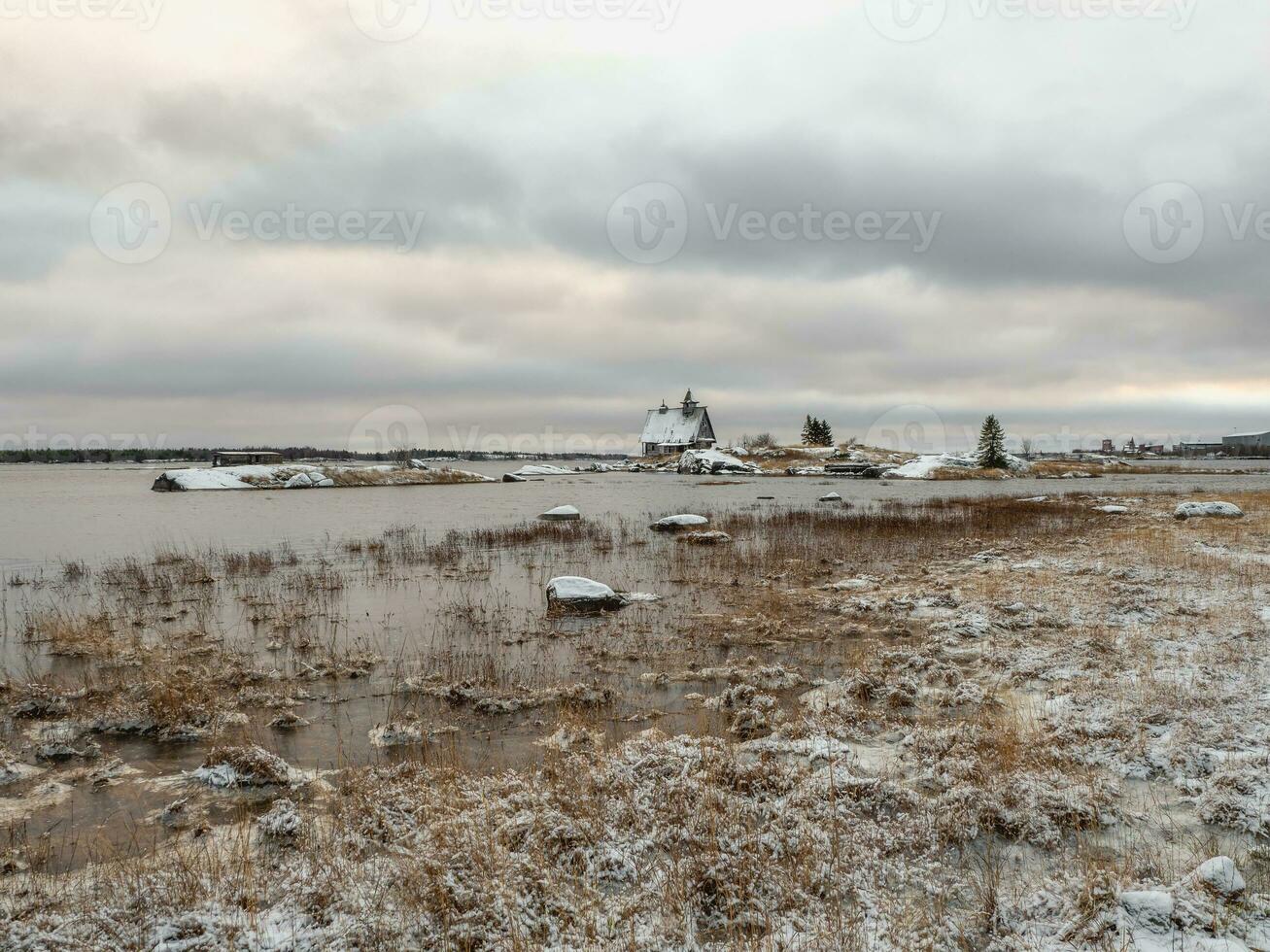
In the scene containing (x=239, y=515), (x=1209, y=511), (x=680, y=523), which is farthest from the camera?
(x=239, y=515)

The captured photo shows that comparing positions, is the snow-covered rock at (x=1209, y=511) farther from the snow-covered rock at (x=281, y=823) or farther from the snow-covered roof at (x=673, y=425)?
the snow-covered roof at (x=673, y=425)

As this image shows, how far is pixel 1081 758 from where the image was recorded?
638 cm

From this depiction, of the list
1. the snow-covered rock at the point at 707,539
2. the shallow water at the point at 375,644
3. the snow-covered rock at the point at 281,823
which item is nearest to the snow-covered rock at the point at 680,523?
the shallow water at the point at 375,644

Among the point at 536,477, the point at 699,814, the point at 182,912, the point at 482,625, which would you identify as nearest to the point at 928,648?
the point at 699,814

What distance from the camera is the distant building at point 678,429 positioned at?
130m

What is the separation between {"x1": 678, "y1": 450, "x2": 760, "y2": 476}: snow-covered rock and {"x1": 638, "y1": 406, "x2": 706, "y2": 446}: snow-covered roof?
19.2 meters

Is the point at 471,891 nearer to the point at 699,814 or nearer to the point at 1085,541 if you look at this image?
the point at 699,814

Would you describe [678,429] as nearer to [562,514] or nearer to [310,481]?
[310,481]

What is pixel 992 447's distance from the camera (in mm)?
92750

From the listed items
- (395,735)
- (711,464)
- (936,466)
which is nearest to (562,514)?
(395,735)

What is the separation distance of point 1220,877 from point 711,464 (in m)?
98.1

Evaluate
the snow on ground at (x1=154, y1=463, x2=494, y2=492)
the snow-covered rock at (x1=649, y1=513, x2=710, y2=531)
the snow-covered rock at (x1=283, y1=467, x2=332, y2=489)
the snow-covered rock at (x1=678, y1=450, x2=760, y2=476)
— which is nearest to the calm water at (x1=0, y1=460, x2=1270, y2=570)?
the snow on ground at (x1=154, y1=463, x2=494, y2=492)

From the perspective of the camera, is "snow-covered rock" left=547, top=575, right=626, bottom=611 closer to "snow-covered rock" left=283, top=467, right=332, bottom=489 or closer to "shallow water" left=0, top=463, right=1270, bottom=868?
"shallow water" left=0, top=463, right=1270, bottom=868

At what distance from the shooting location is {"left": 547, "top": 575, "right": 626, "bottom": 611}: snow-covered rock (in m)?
14.6
